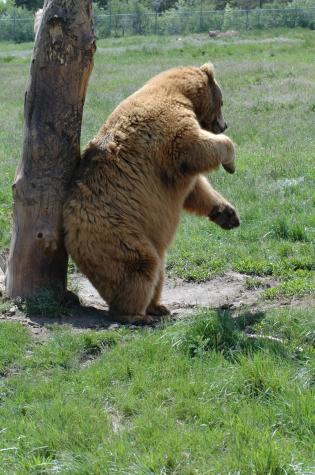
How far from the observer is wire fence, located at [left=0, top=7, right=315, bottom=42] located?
5212 cm

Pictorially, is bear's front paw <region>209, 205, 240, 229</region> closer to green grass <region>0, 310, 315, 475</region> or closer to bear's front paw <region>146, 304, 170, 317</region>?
bear's front paw <region>146, 304, 170, 317</region>

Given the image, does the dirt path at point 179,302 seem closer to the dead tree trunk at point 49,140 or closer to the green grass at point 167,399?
the dead tree trunk at point 49,140

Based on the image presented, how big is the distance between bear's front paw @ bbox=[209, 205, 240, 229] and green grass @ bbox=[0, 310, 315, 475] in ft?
6.44

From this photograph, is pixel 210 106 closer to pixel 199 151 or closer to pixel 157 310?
pixel 199 151

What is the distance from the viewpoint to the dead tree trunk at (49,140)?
709 centimetres

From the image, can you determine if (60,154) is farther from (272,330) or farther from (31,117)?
(272,330)

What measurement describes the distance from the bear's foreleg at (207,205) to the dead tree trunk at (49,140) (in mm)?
1340

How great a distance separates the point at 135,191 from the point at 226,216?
1347 millimetres

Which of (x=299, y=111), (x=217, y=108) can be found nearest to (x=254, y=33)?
(x=299, y=111)

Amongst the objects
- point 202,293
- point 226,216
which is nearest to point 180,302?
point 202,293

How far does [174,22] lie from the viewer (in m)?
54.9

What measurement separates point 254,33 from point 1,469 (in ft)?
142

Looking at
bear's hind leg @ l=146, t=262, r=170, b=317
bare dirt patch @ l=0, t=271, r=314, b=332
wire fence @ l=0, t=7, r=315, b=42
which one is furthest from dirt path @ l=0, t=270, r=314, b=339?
wire fence @ l=0, t=7, r=315, b=42

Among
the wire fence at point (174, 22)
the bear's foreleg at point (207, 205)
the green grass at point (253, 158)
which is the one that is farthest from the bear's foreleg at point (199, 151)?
the wire fence at point (174, 22)
